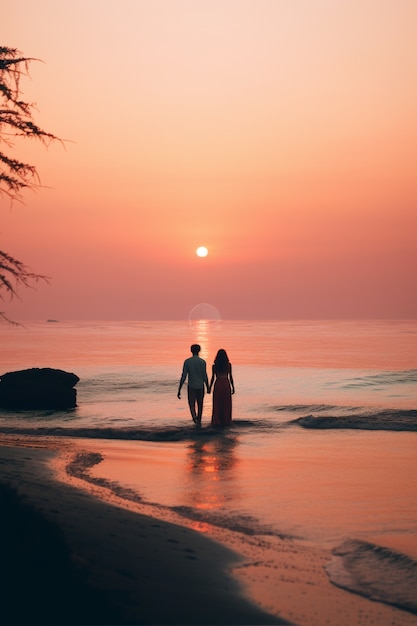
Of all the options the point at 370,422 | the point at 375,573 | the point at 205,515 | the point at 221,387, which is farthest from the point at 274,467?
the point at 370,422

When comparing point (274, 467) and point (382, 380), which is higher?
point (274, 467)

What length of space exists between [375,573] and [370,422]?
1416 cm

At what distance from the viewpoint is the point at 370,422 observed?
22.1 meters

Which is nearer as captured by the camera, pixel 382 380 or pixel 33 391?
pixel 33 391

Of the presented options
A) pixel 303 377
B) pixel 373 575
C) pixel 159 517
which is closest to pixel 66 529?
pixel 159 517

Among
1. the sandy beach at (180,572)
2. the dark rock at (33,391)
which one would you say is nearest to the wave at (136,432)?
the dark rock at (33,391)

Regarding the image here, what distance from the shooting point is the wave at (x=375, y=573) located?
7582mm

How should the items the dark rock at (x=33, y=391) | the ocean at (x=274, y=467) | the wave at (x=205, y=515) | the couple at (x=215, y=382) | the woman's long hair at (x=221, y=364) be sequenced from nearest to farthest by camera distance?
the wave at (x=205, y=515), the ocean at (x=274, y=467), the couple at (x=215, y=382), the woman's long hair at (x=221, y=364), the dark rock at (x=33, y=391)

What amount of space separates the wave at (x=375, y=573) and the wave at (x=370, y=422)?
12.4 meters

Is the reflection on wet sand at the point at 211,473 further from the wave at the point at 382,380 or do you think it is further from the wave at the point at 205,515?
the wave at the point at 382,380

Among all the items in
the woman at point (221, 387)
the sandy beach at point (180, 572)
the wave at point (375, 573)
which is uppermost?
the woman at point (221, 387)

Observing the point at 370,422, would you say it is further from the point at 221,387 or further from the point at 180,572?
the point at 180,572

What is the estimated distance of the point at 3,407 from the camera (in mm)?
26828

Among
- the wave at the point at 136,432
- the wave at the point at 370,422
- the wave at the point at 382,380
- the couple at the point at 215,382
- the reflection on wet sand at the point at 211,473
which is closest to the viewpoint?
the reflection on wet sand at the point at 211,473
